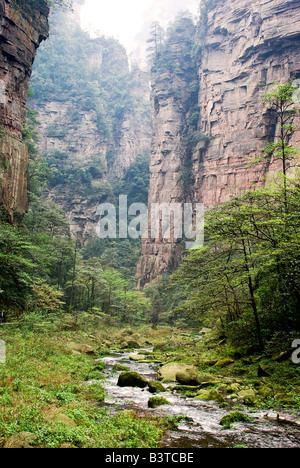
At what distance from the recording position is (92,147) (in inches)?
2881

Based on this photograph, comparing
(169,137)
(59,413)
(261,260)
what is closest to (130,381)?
(59,413)

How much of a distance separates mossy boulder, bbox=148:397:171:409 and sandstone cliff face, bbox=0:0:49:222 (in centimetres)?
1544

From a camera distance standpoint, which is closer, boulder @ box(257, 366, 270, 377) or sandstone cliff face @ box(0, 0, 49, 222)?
boulder @ box(257, 366, 270, 377)

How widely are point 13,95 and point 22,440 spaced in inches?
912

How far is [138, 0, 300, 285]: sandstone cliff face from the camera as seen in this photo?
136ft

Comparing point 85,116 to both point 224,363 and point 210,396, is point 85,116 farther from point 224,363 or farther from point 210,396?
point 210,396

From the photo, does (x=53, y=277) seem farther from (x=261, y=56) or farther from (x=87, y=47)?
(x=87, y=47)

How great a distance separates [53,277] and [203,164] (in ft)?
110

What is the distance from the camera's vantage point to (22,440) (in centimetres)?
379

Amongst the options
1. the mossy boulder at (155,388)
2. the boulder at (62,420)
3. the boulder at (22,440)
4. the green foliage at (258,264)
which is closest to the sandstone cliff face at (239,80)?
the green foliage at (258,264)

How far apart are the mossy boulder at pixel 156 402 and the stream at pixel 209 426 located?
0.13 meters

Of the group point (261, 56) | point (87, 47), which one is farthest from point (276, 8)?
point (87, 47)

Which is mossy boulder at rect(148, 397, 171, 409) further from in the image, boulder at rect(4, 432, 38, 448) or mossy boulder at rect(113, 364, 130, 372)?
mossy boulder at rect(113, 364, 130, 372)

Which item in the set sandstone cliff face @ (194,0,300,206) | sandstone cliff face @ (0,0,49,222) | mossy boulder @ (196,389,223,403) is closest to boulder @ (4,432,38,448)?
mossy boulder @ (196,389,223,403)
